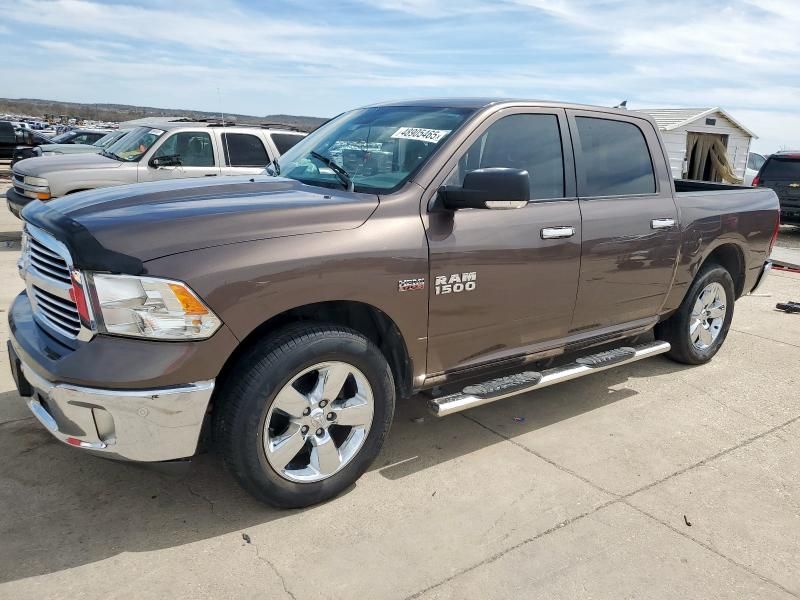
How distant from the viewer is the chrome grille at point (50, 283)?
2713 millimetres

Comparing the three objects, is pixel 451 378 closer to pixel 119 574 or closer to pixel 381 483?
pixel 381 483

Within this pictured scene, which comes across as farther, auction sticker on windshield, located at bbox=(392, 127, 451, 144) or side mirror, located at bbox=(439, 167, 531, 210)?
auction sticker on windshield, located at bbox=(392, 127, 451, 144)

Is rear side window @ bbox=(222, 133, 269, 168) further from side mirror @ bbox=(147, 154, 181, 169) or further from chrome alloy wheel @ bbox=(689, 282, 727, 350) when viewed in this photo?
chrome alloy wheel @ bbox=(689, 282, 727, 350)

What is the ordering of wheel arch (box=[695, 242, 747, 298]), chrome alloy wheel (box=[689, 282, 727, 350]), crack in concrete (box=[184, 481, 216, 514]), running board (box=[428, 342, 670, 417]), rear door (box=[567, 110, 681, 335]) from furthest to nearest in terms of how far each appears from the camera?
wheel arch (box=[695, 242, 747, 298]) < chrome alloy wheel (box=[689, 282, 727, 350]) < rear door (box=[567, 110, 681, 335]) < running board (box=[428, 342, 670, 417]) < crack in concrete (box=[184, 481, 216, 514])

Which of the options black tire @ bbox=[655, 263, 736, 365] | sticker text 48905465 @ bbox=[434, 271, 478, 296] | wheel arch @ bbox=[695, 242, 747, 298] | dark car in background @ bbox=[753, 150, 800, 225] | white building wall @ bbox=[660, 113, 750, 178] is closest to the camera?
sticker text 48905465 @ bbox=[434, 271, 478, 296]

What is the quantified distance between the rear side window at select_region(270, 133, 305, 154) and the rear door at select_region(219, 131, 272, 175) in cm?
23

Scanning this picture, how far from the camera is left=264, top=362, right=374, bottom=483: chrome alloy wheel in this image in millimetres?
2936

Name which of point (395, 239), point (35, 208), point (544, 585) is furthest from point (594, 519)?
point (35, 208)

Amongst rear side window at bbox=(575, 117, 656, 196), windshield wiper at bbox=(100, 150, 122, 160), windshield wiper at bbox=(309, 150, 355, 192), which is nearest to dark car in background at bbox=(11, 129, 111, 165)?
windshield wiper at bbox=(100, 150, 122, 160)

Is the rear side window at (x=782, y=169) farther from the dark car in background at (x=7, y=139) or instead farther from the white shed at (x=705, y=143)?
the dark car in background at (x=7, y=139)

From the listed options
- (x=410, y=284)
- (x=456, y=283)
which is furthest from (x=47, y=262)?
(x=456, y=283)

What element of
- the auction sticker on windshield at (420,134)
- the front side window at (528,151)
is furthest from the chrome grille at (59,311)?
the front side window at (528,151)

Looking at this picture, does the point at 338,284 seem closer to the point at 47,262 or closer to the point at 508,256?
the point at 508,256

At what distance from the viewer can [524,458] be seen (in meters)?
3.73
